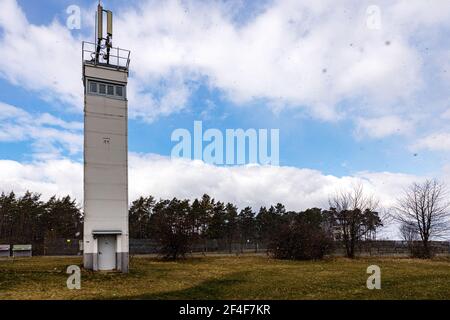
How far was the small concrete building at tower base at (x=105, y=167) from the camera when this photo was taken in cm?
2512

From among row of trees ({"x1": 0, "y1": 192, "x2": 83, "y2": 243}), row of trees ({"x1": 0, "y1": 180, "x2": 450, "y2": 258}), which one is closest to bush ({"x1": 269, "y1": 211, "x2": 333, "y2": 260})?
row of trees ({"x1": 0, "y1": 180, "x2": 450, "y2": 258})

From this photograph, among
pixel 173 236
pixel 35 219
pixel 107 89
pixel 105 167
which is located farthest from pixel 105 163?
pixel 35 219

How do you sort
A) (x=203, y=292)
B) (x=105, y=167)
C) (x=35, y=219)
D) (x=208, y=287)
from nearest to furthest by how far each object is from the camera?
1. (x=203, y=292)
2. (x=208, y=287)
3. (x=105, y=167)
4. (x=35, y=219)

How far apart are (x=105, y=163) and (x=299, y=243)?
22.7m

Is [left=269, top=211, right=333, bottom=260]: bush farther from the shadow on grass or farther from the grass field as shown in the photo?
the shadow on grass

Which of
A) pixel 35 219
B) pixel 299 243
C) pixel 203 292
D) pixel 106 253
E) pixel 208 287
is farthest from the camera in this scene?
pixel 35 219

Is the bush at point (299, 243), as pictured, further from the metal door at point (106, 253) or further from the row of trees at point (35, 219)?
the row of trees at point (35, 219)

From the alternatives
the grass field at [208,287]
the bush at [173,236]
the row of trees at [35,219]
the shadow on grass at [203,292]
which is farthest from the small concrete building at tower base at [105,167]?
the row of trees at [35,219]

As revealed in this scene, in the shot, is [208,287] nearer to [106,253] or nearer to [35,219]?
[106,253]

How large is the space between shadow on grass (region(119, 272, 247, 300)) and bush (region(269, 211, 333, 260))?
2028 centimetres

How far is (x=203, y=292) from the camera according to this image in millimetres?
16781

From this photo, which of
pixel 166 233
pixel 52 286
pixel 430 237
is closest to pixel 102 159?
pixel 52 286

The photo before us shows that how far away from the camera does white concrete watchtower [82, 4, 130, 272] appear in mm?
25141
